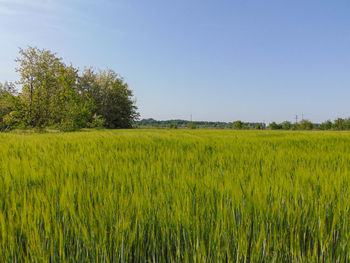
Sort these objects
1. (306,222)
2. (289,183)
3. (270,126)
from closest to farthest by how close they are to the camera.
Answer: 1. (306,222)
2. (289,183)
3. (270,126)

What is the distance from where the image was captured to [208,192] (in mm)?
979

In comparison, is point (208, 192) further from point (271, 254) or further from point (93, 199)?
point (93, 199)

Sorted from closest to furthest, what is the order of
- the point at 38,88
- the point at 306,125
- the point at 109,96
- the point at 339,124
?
the point at 38,88, the point at 109,96, the point at 339,124, the point at 306,125

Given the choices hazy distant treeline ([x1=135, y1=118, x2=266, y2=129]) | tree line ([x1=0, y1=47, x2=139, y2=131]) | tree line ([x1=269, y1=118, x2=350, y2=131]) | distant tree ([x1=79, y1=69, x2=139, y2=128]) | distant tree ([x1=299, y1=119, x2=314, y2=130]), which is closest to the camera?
tree line ([x1=0, y1=47, x2=139, y2=131])

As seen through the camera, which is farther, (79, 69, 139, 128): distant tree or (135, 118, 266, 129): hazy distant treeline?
(135, 118, 266, 129): hazy distant treeline

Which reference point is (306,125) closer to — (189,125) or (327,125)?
(327,125)

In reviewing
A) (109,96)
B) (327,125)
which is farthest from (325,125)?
(109,96)

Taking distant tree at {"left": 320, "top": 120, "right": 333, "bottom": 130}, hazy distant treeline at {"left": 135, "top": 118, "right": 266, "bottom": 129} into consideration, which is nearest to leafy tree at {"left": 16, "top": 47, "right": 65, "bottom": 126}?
hazy distant treeline at {"left": 135, "top": 118, "right": 266, "bottom": 129}

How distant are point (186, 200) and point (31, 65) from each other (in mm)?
13078

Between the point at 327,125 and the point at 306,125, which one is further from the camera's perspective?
the point at 306,125

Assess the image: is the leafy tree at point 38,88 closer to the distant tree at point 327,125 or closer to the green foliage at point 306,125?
the green foliage at point 306,125

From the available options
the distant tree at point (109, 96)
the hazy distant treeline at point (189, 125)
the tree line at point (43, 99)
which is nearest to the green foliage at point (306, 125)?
the hazy distant treeline at point (189, 125)

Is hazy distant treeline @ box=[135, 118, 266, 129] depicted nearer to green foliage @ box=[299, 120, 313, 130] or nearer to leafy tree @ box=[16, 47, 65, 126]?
green foliage @ box=[299, 120, 313, 130]

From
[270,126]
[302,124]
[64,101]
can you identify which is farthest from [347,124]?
[64,101]
